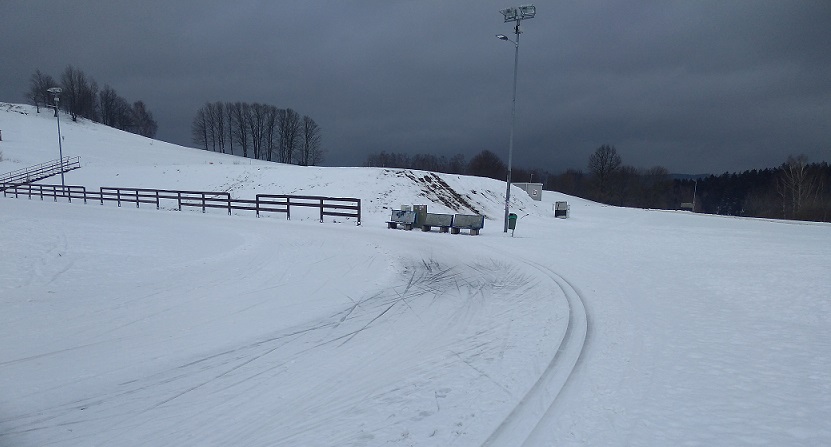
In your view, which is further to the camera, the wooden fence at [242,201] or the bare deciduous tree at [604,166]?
the bare deciduous tree at [604,166]

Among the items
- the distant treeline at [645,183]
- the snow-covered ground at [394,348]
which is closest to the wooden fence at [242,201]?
the snow-covered ground at [394,348]

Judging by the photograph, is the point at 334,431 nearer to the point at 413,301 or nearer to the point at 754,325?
the point at 413,301

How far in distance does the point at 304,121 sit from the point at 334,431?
99073 mm

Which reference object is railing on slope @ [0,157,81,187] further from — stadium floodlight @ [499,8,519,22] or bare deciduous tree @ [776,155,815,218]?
bare deciduous tree @ [776,155,815,218]

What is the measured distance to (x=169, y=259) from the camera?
10211mm

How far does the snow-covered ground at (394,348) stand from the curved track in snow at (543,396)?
0.8 inches

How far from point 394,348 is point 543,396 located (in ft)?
6.36

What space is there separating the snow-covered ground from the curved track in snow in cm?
2

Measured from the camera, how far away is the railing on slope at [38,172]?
46.3 m

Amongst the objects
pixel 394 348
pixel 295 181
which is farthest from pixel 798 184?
pixel 394 348

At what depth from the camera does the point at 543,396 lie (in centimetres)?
424

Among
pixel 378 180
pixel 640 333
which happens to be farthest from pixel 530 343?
pixel 378 180

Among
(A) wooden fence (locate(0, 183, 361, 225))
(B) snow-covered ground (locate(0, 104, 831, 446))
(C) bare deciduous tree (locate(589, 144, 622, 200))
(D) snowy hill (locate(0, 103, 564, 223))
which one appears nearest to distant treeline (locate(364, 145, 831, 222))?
(C) bare deciduous tree (locate(589, 144, 622, 200))

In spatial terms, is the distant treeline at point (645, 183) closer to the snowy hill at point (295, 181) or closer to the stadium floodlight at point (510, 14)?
the snowy hill at point (295, 181)
